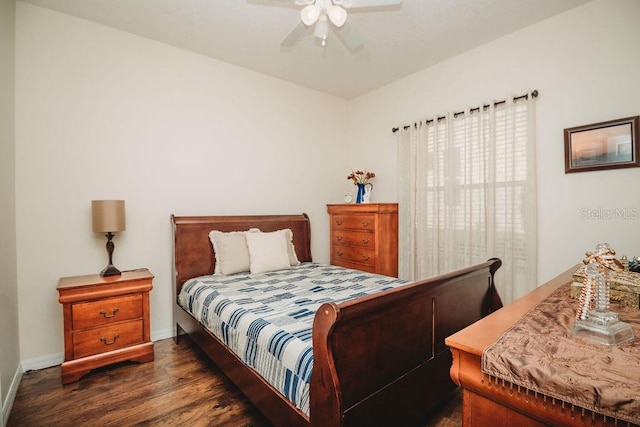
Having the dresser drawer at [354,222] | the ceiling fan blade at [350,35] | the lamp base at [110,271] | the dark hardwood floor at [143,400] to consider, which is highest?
the ceiling fan blade at [350,35]

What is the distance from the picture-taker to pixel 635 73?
2.21m

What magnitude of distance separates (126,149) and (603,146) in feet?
12.9

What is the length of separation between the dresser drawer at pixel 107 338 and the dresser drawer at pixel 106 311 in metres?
0.05

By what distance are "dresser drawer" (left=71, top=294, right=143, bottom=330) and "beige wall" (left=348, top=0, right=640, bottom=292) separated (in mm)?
3407

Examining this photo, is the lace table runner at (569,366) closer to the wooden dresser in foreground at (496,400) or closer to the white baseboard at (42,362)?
the wooden dresser in foreground at (496,400)

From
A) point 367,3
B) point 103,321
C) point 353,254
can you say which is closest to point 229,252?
point 103,321

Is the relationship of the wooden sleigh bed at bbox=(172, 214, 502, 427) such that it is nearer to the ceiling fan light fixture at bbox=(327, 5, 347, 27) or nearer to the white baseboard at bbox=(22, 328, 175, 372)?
the white baseboard at bbox=(22, 328, 175, 372)

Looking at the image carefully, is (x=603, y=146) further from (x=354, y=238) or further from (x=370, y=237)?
(x=354, y=238)

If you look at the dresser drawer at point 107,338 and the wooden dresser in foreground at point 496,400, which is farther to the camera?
the dresser drawer at point 107,338

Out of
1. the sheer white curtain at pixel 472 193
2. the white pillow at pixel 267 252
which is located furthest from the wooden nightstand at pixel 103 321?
the sheer white curtain at pixel 472 193

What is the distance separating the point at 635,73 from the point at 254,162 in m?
3.37

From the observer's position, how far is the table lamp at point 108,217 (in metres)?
2.39

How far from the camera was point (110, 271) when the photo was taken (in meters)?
2.48

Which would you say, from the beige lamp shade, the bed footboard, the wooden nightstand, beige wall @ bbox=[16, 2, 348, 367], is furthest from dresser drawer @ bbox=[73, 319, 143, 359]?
the bed footboard
